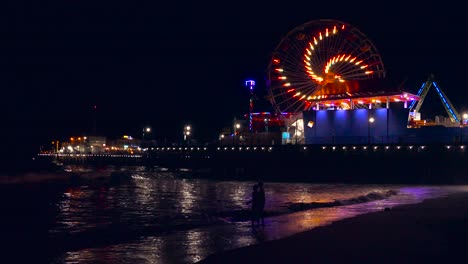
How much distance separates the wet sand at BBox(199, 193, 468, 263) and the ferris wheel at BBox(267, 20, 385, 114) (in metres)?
45.3

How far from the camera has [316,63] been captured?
6588 centimetres

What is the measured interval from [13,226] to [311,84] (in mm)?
51066

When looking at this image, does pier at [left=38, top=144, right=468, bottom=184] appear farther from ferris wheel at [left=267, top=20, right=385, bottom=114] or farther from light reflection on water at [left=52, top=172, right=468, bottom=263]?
light reflection on water at [left=52, top=172, right=468, bottom=263]

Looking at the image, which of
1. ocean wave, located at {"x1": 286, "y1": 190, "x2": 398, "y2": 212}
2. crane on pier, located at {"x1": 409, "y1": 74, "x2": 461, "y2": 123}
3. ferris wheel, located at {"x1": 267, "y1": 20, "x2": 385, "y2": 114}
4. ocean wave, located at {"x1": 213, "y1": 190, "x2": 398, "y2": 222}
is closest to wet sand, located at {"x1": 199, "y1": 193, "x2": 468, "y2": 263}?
ocean wave, located at {"x1": 213, "y1": 190, "x2": 398, "y2": 222}

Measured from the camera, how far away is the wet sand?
11391mm

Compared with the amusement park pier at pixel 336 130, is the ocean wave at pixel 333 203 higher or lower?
lower

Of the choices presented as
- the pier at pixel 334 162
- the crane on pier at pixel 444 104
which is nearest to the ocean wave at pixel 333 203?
the pier at pixel 334 162

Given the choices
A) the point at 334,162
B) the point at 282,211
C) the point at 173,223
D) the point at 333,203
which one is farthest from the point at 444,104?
the point at 173,223

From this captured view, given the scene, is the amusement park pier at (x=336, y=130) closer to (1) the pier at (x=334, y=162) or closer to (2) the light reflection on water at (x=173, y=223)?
(1) the pier at (x=334, y=162)

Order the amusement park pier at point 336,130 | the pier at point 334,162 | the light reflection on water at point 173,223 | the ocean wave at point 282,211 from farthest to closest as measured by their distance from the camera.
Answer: the amusement park pier at point 336,130 → the pier at point 334,162 → the ocean wave at point 282,211 → the light reflection on water at point 173,223

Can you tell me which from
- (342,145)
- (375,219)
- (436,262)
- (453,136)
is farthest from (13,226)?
(453,136)

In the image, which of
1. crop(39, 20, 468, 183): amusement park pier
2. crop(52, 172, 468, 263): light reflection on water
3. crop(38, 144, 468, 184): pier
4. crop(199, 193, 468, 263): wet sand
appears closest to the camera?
crop(199, 193, 468, 263): wet sand

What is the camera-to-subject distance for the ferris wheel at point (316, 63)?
63.5 meters

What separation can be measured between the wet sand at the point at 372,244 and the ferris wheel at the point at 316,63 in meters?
45.3
